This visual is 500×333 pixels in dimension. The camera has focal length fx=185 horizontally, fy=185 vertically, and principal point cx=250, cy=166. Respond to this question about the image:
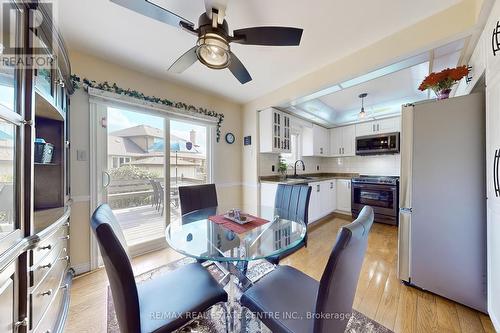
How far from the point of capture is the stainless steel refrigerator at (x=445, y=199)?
4.80 ft

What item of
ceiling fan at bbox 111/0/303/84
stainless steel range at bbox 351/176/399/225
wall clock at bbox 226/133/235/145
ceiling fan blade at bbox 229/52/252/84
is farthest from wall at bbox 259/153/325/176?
ceiling fan at bbox 111/0/303/84

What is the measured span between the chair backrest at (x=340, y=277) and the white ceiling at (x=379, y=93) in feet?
6.30

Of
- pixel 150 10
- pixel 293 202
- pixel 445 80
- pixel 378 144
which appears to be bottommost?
pixel 293 202

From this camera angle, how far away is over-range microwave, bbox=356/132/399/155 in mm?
3691

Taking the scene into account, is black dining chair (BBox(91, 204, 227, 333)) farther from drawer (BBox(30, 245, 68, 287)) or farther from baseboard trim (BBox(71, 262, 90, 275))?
baseboard trim (BBox(71, 262, 90, 275))

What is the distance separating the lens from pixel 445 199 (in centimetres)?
159

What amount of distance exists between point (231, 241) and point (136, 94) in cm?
222

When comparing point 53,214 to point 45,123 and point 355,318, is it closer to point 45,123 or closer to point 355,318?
point 45,123

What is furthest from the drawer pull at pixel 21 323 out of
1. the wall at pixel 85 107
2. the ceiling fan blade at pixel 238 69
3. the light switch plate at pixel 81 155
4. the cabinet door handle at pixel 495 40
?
the cabinet door handle at pixel 495 40

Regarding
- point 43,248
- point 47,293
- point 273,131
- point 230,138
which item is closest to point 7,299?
point 43,248

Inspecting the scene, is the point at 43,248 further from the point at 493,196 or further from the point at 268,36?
the point at 493,196

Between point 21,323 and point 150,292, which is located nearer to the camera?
point 21,323

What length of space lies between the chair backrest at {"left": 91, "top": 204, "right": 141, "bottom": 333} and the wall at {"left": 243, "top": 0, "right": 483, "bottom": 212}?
8.20ft

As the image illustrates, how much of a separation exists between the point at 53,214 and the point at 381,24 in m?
3.18
